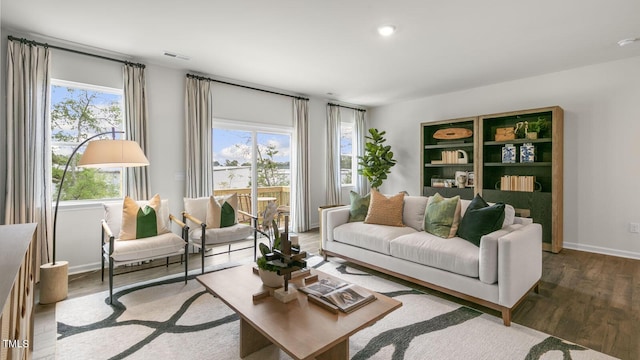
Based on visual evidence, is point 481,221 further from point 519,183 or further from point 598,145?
point 598,145

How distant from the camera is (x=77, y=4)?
259 centimetres

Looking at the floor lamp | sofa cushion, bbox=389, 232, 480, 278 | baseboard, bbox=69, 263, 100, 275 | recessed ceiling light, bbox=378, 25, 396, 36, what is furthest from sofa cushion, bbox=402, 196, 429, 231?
baseboard, bbox=69, 263, 100, 275

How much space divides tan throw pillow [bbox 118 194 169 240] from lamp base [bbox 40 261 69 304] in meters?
0.54

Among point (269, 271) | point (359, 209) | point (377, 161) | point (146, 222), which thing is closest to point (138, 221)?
point (146, 222)

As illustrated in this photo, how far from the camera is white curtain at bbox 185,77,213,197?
4.27 meters

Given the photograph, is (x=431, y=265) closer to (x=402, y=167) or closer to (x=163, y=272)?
(x=163, y=272)

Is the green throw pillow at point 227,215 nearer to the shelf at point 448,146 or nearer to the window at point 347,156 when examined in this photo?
the window at point 347,156

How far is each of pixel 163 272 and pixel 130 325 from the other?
3.93 ft

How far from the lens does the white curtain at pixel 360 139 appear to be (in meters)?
6.78

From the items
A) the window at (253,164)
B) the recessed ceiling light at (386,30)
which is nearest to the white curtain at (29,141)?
the window at (253,164)

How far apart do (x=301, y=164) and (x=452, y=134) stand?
2.83 metres

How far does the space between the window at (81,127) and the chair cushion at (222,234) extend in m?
1.31

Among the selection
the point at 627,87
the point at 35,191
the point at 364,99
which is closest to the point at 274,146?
the point at 364,99

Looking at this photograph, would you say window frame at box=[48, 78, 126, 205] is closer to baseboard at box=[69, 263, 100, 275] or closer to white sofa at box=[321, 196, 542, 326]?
baseboard at box=[69, 263, 100, 275]
